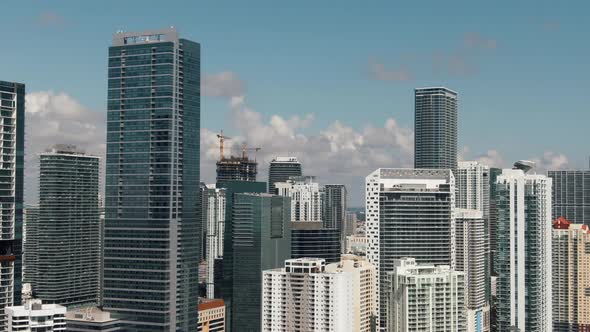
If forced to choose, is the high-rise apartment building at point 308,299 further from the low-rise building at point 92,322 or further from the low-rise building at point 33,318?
the low-rise building at point 33,318

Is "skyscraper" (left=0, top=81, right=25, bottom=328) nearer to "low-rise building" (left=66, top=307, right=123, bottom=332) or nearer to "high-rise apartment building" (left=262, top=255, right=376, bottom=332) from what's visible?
"low-rise building" (left=66, top=307, right=123, bottom=332)

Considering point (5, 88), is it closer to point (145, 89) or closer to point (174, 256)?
point (145, 89)

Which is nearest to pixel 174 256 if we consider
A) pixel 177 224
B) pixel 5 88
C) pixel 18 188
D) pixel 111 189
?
pixel 177 224

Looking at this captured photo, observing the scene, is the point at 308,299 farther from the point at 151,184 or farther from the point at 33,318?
the point at 33,318

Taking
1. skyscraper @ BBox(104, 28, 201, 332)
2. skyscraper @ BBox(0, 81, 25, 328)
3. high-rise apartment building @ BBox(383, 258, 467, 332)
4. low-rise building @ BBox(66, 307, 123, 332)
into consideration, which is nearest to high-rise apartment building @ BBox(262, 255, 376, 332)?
high-rise apartment building @ BBox(383, 258, 467, 332)

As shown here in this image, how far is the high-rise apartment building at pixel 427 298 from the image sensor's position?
170 metres

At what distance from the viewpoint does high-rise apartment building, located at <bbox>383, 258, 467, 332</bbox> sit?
16988cm

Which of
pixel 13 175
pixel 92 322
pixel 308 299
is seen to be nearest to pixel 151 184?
pixel 13 175

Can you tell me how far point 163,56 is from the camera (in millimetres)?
182125

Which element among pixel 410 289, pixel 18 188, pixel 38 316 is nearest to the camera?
pixel 38 316

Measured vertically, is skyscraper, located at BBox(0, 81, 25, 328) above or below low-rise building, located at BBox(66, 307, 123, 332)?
above

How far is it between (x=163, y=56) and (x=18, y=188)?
142 ft

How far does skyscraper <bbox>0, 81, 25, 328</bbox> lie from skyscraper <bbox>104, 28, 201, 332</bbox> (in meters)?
19.1

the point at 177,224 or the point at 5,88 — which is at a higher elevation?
the point at 5,88
